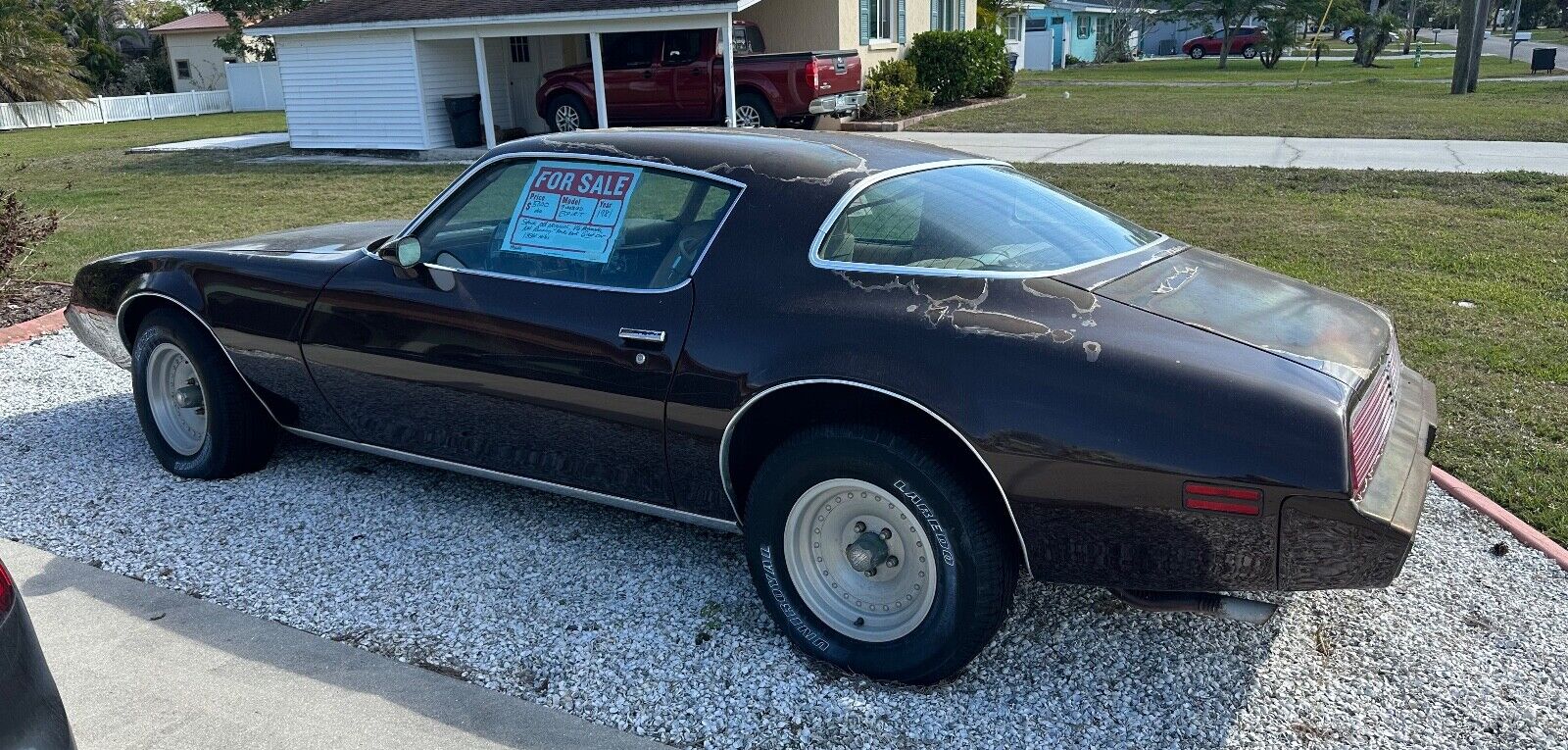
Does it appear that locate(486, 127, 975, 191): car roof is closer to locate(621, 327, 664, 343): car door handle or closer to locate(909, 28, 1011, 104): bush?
locate(621, 327, 664, 343): car door handle

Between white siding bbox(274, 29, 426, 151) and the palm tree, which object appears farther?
white siding bbox(274, 29, 426, 151)

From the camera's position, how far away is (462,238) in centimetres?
397

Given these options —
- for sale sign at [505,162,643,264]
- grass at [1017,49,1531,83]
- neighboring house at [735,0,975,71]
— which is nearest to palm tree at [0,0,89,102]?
for sale sign at [505,162,643,264]

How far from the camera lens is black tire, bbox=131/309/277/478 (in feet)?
14.6

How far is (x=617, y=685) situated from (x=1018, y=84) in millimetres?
30052

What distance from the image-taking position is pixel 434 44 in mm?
18234

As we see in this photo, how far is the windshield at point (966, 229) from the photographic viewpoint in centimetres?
325

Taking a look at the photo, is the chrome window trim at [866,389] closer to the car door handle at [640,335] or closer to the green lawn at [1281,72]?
the car door handle at [640,335]

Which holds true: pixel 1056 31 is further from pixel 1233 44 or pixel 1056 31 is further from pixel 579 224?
pixel 579 224

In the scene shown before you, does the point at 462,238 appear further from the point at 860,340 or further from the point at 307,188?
the point at 307,188

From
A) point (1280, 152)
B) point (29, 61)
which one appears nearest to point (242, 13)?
point (29, 61)

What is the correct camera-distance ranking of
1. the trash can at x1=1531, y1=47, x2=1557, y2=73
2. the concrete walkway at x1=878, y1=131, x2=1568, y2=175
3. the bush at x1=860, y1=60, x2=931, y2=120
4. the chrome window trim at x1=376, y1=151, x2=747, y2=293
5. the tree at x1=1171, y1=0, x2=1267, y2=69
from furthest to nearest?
the tree at x1=1171, y1=0, x2=1267, y2=69 → the trash can at x1=1531, y1=47, x2=1557, y2=73 → the bush at x1=860, y1=60, x2=931, y2=120 → the concrete walkway at x1=878, y1=131, x2=1568, y2=175 → the chrome window trim at x1=376, y1=151, x2=747, y2=293

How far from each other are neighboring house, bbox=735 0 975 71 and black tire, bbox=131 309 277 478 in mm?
14346

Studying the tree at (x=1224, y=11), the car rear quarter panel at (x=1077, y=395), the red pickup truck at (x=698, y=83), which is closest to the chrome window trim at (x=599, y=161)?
the car rear quarter panel at (x=1077, y=395)
